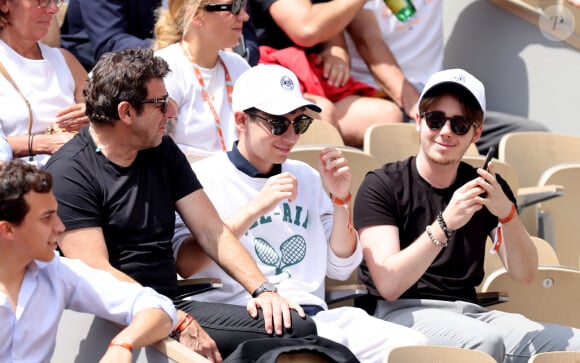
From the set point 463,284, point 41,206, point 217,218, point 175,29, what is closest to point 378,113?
point 175,29

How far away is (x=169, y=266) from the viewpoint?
144 inches

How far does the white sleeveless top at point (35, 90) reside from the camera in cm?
424

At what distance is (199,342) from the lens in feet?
11.0

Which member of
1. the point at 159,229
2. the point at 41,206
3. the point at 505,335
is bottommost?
the point at 505,335

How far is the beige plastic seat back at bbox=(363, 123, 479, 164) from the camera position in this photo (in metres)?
5.27

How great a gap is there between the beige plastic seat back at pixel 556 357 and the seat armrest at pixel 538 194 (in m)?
1.82

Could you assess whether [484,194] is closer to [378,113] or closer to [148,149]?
[148,149]

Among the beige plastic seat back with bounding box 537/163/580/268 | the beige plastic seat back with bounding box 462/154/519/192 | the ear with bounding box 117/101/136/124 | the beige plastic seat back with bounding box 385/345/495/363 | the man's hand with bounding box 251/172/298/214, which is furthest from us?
the beige plastic seat back with bounding box 537/163/580/268

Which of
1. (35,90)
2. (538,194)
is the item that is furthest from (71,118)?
(538,194)

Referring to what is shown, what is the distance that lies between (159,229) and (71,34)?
7.15 ft

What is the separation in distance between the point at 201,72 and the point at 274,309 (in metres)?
1.53

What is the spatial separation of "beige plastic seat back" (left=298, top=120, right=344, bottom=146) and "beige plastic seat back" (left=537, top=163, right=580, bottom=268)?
1.05 meters

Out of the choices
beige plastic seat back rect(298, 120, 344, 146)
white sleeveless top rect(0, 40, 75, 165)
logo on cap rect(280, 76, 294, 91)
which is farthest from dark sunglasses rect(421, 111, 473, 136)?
white sleeveless top rect(0, 40, 75, 165)

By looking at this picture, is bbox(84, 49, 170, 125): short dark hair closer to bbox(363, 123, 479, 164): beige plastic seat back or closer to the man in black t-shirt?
the man in black t-shirt
